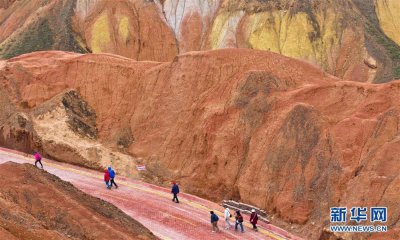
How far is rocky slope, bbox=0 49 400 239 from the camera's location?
23.8 m

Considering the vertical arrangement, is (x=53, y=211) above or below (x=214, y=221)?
above

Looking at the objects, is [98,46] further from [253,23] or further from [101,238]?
[101,238]

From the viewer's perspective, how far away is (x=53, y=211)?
61.2 feet

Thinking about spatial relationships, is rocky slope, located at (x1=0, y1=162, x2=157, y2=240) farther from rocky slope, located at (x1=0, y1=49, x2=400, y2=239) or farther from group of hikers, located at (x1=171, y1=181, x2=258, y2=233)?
rocky slope, located at (x1=0, y1=49, x2=400, y2=239)

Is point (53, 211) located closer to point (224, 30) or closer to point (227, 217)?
point (227, 217)

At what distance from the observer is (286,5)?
2442 inches

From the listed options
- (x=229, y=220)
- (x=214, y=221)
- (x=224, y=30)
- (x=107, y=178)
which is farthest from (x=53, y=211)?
(x=224, y=30)

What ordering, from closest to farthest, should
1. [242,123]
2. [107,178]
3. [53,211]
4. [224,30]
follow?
[53,211] < [107,178] < [242,123] < [224,30]

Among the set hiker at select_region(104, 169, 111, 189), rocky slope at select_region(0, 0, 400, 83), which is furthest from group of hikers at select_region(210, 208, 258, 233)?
rocky slope at select_region(0, 0, 400, 83)

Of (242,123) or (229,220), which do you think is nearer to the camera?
(229,220)

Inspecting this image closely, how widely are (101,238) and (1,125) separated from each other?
17154mm

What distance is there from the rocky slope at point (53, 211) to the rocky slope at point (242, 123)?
754 centimetres

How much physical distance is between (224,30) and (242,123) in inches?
1418

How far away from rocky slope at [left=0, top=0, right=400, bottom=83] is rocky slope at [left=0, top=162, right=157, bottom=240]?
130ft
